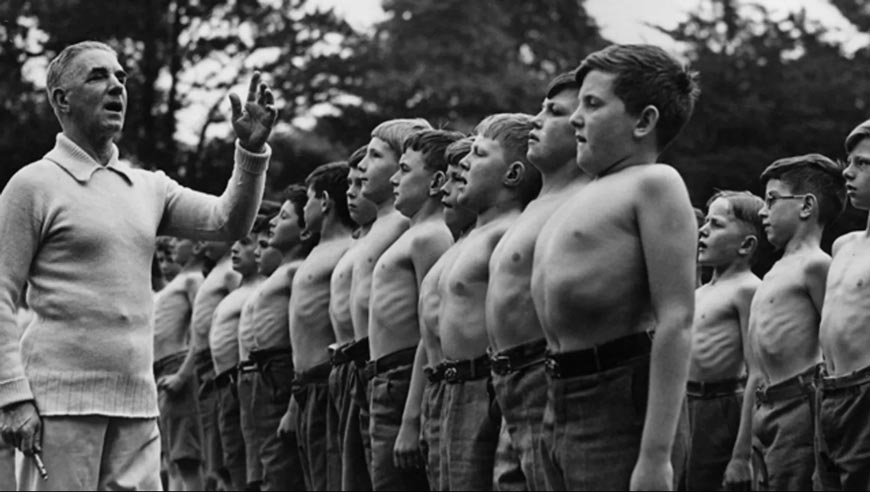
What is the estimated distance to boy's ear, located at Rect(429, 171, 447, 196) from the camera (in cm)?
905

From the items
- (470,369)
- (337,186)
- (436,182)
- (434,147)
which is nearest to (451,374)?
(470,369)

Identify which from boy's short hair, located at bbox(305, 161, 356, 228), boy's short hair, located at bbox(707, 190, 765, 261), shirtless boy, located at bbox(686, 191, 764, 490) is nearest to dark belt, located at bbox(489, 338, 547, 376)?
shirtless boy, located at bbox(686, 191, 764, 490)

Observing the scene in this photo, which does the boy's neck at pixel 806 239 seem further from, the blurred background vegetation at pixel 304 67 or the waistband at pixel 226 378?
the blurred background vegetation at pixel 304 67

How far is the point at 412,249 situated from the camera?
9047mm

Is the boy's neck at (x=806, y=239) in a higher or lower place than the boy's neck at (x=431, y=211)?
lower

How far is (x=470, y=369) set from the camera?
7852mm

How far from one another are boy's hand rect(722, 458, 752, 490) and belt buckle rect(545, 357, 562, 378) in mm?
3456

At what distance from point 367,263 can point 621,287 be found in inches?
158

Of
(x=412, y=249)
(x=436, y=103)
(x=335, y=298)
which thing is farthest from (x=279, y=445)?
(x=436, y=103)

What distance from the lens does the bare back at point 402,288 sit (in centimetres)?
904

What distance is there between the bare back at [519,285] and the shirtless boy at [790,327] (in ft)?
7.15

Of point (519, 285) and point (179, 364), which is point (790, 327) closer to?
point (519, 285)

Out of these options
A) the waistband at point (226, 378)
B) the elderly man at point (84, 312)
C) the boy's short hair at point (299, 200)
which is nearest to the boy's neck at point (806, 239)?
the elderly man at point (84, 312)

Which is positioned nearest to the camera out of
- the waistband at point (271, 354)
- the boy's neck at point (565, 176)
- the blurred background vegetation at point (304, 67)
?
the boy's neck at point (565, 176)
